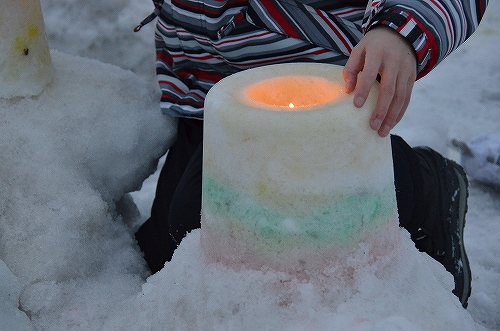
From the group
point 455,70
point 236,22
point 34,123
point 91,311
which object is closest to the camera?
point 91,311

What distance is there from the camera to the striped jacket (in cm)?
91

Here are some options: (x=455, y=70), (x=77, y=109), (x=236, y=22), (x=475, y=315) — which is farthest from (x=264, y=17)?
(x=455, y=70)

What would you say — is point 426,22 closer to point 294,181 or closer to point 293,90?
point 293,90

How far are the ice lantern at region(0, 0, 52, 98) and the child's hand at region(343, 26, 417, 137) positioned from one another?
50cm

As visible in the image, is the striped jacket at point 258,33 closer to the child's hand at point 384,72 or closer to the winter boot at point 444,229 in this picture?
the child's hand at point 384,72

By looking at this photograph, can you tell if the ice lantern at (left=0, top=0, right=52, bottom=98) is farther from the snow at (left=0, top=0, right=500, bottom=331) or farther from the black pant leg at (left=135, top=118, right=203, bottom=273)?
the black pant leg at (left=135, top=118, right=203, bottom=273)

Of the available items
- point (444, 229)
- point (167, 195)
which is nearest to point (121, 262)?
point (167, 195)

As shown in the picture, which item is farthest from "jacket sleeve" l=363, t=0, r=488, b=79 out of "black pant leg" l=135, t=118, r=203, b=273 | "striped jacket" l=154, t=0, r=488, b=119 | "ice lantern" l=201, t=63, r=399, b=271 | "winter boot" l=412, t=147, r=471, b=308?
"black pant leg" l=135, t=118, r=203, b=273

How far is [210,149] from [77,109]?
37 cm

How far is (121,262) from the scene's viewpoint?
0.95 metres

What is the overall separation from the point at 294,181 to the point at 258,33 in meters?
0.45

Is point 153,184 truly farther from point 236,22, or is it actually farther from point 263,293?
point 263,293

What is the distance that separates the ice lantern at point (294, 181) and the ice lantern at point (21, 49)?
1.23ft

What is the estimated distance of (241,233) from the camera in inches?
27.4
